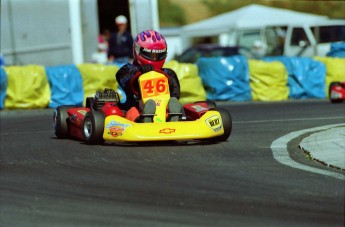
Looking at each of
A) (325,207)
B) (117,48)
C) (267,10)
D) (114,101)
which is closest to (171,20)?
(267,10)

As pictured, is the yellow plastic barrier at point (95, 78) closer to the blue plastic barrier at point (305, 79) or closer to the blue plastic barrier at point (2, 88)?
the blue plastic barrier at point (2, 88)

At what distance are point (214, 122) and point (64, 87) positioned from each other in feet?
27.0

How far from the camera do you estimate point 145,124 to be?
1123 cm

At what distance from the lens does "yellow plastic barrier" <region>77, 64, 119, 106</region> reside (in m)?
19.4

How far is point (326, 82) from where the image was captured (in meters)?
20.6

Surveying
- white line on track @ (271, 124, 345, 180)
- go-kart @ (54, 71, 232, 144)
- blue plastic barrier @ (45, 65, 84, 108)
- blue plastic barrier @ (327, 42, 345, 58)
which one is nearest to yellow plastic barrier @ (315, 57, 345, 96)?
blue plastic barrier @ (327, 42, 345, 58)

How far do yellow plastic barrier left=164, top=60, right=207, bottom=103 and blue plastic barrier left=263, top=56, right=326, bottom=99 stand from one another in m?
1.86

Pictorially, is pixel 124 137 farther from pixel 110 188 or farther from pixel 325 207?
pixel 325 207

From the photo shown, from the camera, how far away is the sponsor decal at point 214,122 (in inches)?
447

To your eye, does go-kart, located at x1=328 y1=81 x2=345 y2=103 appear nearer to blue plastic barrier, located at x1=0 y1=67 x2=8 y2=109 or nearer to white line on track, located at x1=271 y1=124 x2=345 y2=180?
white line on track, located at x1=271 y1=124 x2=345 y2=180

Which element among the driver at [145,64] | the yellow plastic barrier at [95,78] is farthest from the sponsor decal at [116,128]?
the yellow plastic barrier at [95,78]

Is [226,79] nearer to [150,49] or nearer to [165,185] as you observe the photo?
[150,49]

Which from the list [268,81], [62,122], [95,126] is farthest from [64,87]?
[95,126]

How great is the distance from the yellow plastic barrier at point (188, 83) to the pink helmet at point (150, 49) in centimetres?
718
